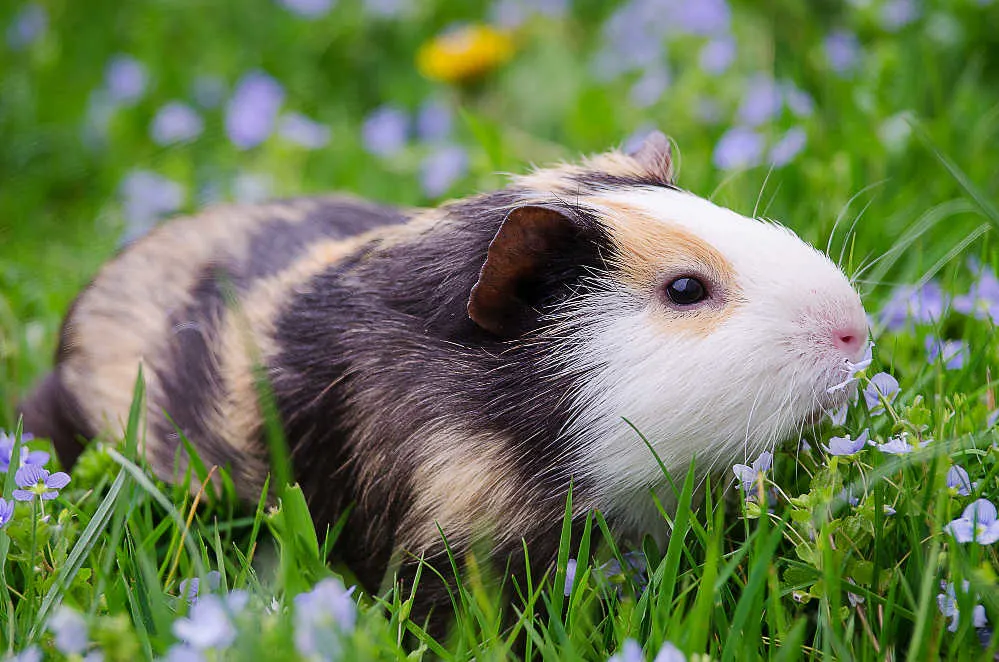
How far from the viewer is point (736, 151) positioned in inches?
209

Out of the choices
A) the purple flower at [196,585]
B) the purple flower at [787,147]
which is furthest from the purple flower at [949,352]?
the purple flower at [196,585]

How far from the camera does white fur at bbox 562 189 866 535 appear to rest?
117 inches

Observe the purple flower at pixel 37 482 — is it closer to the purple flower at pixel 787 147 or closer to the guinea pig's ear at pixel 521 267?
the guinea pig's ear at pixel 521 267

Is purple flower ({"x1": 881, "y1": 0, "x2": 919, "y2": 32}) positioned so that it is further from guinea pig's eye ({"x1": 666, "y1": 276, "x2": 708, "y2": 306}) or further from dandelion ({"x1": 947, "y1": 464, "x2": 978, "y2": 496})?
dandelion ({"x1": 947, "y1": 464, "x2": 978, "y2": 496})

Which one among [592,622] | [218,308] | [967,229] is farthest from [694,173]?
[592,622]

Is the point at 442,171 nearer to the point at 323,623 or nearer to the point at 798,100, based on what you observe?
the point at 798,100

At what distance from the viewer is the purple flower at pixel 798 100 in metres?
5.60

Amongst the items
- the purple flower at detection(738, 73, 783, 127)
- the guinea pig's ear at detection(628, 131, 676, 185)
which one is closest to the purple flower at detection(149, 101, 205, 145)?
the purple flower at detection(738, 73, 783, 127)

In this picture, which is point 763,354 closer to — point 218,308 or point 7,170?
point 218,308

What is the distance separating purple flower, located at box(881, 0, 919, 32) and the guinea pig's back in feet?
10.7

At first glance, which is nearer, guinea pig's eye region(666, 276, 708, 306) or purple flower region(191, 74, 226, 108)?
guinea pig's eye region(666, 276, 708, 306)

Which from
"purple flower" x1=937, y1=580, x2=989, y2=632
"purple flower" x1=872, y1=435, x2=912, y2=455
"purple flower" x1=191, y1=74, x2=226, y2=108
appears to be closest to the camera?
"purple flower" x1=937, y1=580, x2=989, y2=632

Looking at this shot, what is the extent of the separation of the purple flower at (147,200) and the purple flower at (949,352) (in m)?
4.08

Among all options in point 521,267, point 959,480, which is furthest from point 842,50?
point 959,480
